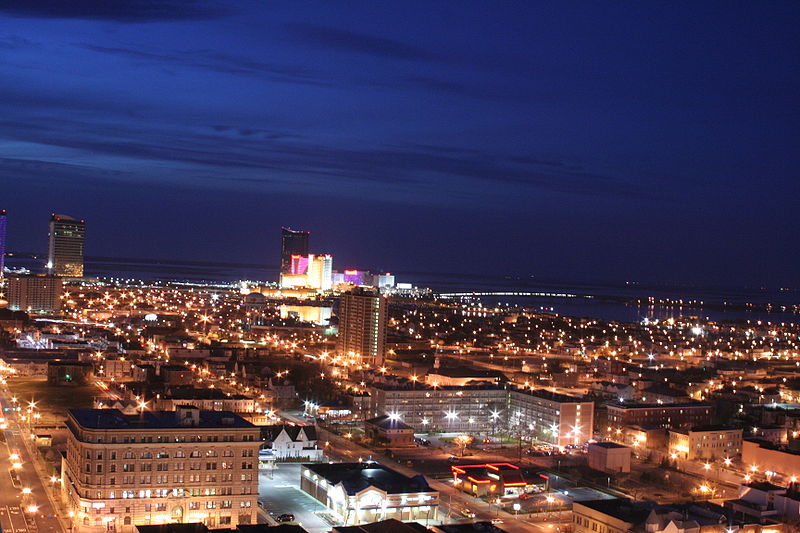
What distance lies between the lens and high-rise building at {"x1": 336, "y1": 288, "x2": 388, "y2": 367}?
38.2m

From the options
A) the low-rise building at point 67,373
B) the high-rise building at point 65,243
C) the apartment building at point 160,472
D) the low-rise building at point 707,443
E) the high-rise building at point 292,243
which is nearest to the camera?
the apartment building at point 160,472

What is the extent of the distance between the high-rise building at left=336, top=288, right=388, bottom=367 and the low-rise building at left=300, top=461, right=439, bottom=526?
20.5m

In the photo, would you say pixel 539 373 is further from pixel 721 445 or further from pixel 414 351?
pixel 721 445

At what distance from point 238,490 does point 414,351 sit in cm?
2689

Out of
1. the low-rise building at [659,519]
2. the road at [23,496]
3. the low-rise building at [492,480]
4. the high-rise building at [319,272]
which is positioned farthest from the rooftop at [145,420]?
the high-rise building at [319,272]

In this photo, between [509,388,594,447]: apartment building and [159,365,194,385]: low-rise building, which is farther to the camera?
[159,365,194,385]: low-rise building

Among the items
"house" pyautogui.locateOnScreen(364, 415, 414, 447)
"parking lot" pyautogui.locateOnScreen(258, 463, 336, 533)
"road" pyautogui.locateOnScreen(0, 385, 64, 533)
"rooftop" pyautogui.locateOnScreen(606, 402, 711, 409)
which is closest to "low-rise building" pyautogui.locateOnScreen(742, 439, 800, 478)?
"rooftop" pyautogui.locateOnScreen(606, 402, 711, 409)

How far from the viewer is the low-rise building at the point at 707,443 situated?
21594mm

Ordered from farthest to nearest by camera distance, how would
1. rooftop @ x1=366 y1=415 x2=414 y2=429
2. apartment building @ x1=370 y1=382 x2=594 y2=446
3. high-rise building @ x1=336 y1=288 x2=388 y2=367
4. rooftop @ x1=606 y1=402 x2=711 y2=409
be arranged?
high-rise building @ x1=336 y1=288 x2=388 y2=367 < rooftop @ x1=606 y1=402 x2=711 y2=409 < apartment building @ x1=370 y1=382 x2=594 y2=446 < rooftop @ x1=366 y1=415 x2=414 y2=429

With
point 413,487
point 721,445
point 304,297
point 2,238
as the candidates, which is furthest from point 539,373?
point 2,238

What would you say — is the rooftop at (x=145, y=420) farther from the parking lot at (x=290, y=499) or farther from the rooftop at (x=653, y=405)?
the rooftop at (x=653, y=405)

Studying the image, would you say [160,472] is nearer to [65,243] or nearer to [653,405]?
[653,405]

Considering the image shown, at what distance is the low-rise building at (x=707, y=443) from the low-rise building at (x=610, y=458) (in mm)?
→ 2152

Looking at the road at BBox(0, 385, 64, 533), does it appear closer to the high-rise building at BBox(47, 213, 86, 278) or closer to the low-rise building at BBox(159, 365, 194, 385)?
the low-rise building at BBox(159, 365, 194, 385)
